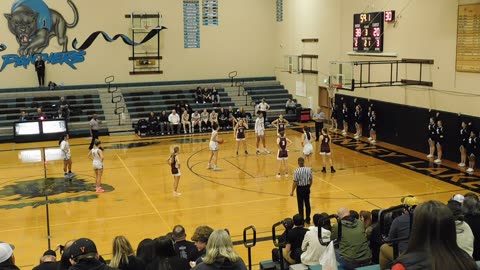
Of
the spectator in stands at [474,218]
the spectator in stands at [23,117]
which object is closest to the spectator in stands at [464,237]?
the spectator in stands at [474,218]

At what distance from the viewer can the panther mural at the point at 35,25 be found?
103ft

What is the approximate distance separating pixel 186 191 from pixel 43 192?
15.3 feet

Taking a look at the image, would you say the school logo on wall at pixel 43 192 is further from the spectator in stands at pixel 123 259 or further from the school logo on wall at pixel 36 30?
the school logo on wall at pixel 36 30

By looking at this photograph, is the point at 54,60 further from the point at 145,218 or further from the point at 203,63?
the point at 145,218

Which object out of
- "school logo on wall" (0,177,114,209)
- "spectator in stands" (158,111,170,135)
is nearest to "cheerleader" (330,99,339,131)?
"spectator in stands" (158,111,170,135)

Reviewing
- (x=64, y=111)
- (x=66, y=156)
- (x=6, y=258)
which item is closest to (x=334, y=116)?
(x=64, y=111)

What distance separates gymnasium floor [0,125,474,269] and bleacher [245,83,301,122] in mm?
8405

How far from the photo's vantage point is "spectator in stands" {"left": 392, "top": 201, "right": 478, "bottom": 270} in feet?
8.83

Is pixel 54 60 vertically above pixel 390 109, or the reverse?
pixel 54 60

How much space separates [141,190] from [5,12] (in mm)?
19125

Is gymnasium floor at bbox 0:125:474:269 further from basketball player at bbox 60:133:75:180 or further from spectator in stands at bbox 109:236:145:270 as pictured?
spectator in stands at bbox 109:236:145:270

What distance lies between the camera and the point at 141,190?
1772cm

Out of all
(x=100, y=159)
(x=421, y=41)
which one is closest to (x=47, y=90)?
(x=100, y=159)

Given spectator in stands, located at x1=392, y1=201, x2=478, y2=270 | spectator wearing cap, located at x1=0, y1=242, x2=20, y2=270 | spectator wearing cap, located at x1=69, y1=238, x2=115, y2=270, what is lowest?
spectator wearing cap, located at x1=0, y1=242, x2=20, y2=270
